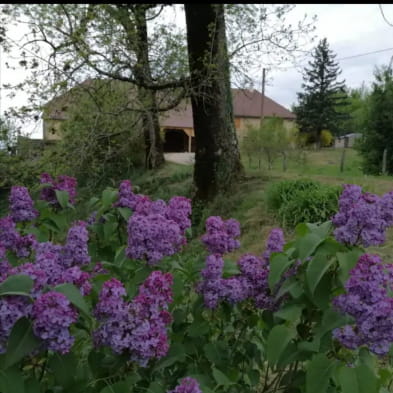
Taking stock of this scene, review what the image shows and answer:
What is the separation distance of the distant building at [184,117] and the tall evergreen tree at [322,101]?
1.29m

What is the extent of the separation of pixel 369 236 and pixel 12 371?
929mm

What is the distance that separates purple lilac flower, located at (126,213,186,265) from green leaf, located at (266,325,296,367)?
363 mm

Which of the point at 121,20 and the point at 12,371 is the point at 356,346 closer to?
the point at 12,371

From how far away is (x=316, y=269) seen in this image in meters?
1.24

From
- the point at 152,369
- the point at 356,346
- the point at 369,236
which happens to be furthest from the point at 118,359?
the point at 369,236

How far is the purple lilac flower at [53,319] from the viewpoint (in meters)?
1.02

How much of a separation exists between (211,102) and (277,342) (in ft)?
21.8

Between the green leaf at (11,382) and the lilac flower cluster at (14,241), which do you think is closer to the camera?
the green leaf at (11,382)

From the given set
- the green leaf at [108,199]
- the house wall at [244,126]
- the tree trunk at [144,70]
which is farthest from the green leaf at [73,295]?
the house wall at [244,126]

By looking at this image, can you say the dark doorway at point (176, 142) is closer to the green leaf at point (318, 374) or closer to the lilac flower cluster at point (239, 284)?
the lilac flower cluster at point (239, 284)

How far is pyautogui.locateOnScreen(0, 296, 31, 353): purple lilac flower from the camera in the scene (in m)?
1.05

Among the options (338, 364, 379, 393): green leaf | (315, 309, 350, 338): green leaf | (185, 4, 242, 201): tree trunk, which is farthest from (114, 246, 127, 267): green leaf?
(185, 4, 242, 201): tree trunk

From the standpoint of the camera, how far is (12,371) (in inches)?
43.4

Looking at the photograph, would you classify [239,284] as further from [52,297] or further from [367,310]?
[52,297]
